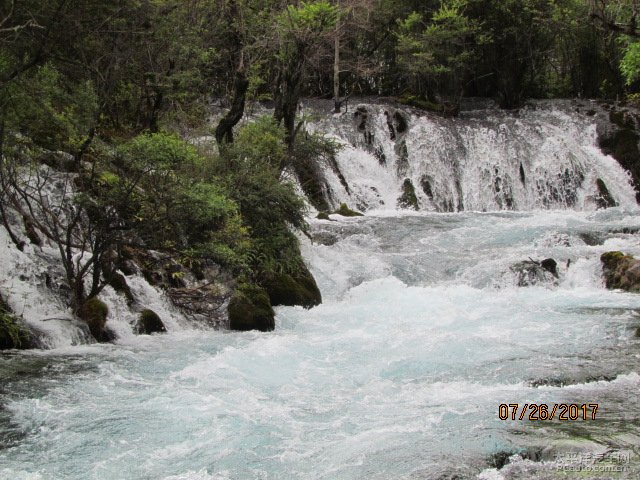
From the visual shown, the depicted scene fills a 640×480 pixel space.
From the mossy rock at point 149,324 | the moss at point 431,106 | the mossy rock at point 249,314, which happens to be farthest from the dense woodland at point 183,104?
the mossy rock at point 149,324

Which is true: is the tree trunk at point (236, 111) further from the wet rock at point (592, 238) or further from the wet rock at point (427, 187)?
the wet rock at point (427, 187)

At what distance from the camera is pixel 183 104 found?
17953 mm

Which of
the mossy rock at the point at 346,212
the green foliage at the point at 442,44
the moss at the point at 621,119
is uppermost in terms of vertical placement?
the green foliage at the point at 442,44

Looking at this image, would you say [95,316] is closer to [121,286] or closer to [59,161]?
[121,286]

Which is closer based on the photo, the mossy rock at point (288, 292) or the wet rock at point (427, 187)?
the mossy rock at point (288, 292)

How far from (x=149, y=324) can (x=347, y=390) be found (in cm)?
410

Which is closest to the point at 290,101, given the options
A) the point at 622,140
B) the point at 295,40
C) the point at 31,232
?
the point at 295,40

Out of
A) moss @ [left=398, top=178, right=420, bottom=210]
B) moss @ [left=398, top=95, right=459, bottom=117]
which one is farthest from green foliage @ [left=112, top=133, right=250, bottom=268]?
moss @ [left=398, top=95, right=459, bottom=117]

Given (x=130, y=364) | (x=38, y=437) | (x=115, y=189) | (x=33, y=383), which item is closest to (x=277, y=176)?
(x=115, y=189)

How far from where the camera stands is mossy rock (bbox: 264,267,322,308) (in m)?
13.4

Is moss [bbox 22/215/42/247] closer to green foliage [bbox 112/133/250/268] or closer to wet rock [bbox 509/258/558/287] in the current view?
green foliage [bbox 112/133/250/268]

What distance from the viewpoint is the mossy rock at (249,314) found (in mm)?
11695

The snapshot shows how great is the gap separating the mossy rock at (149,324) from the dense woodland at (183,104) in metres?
0.86

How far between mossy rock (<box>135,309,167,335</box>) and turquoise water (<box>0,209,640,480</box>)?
31 centimetres
